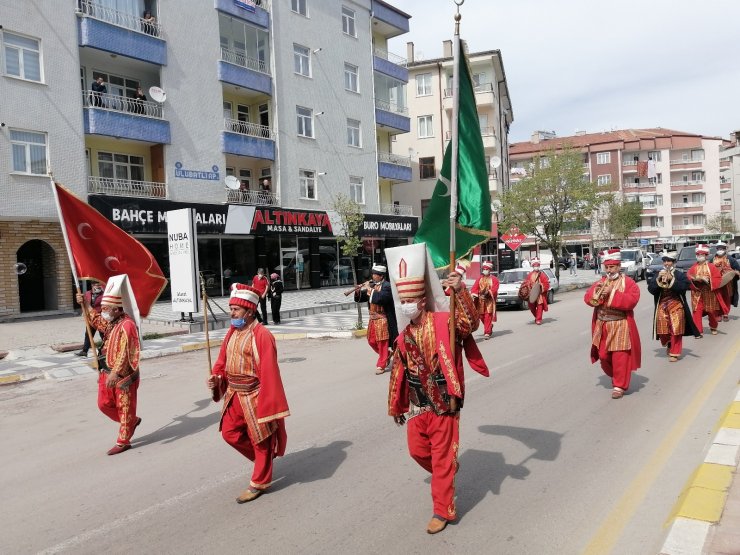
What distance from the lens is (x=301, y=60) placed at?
29641mm

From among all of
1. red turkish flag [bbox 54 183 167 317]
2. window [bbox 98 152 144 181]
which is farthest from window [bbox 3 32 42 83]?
red turkish flag [bbox 54 183 167 317]

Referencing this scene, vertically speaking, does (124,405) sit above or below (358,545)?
above

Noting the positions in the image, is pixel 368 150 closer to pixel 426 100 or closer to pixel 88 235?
pixel 426 100

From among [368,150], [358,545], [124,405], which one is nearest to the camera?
[358,545]

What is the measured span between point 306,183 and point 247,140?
407 centimetres

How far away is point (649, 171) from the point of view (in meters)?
66.9

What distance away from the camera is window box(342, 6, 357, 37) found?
32344 millimetres

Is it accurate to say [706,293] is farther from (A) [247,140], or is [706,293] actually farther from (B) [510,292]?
(A) [247,140]

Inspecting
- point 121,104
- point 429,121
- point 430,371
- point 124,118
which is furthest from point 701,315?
point 429,121

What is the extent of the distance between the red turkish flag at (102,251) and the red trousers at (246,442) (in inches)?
133

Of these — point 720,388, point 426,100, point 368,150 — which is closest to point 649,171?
point 426,100

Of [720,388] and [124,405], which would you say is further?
[720,388]

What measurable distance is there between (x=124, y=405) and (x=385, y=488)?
302 cm

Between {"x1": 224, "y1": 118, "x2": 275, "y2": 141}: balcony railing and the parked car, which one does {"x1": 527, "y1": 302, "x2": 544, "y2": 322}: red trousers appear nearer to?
the parked car
